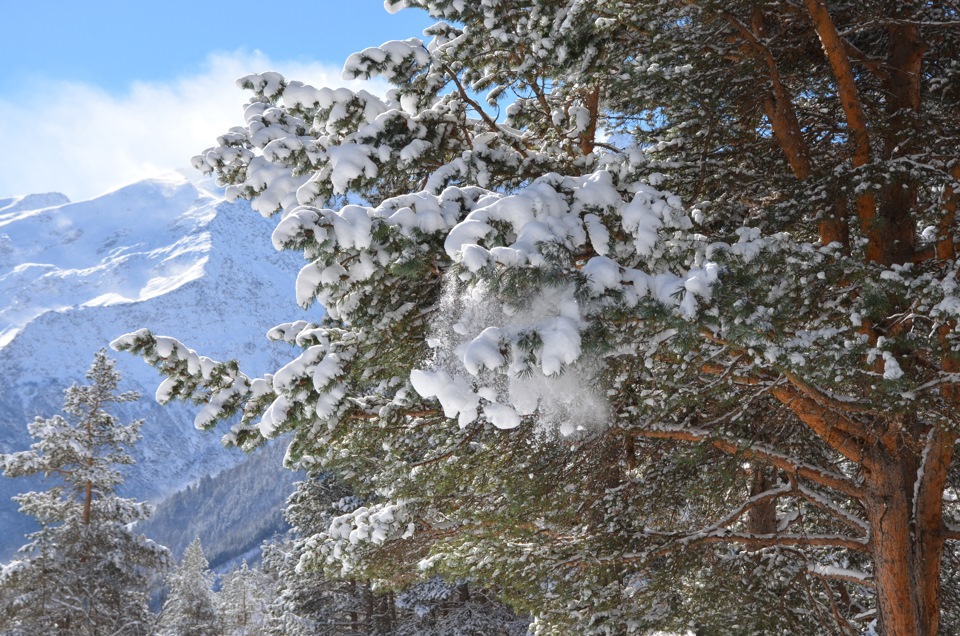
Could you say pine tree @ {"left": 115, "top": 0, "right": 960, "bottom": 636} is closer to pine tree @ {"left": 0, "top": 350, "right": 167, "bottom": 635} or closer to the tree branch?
the tree branch

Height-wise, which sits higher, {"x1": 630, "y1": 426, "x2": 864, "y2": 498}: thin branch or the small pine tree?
the small pine tree

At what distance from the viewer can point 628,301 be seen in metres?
3.32

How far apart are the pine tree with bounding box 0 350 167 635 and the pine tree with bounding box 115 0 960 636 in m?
8.91

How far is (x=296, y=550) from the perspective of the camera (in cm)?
1438

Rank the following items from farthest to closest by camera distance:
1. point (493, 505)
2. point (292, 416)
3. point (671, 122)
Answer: point (493, 505)
point (671, 122)
point (292, 416)

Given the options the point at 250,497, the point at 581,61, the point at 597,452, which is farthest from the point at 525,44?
the point at 250,497

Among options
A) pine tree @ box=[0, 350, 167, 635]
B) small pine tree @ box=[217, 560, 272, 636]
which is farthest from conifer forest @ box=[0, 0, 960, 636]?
small pine tree @ box=[217, 560, 272, 636]

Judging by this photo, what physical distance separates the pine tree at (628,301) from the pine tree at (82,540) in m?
8.91

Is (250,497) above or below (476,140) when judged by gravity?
above

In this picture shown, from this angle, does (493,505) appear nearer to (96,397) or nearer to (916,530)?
(916,530)

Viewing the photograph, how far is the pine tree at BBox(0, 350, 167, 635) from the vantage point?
44.2ft

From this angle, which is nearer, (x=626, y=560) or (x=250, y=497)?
(x=626, y=560)

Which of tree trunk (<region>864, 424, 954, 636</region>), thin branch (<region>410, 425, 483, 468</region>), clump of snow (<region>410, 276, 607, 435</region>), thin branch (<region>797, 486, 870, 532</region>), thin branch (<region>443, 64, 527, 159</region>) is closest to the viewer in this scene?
clump of snow (<region>410, 276, 607, 435</region>)

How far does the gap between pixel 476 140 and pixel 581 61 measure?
2.99ft
